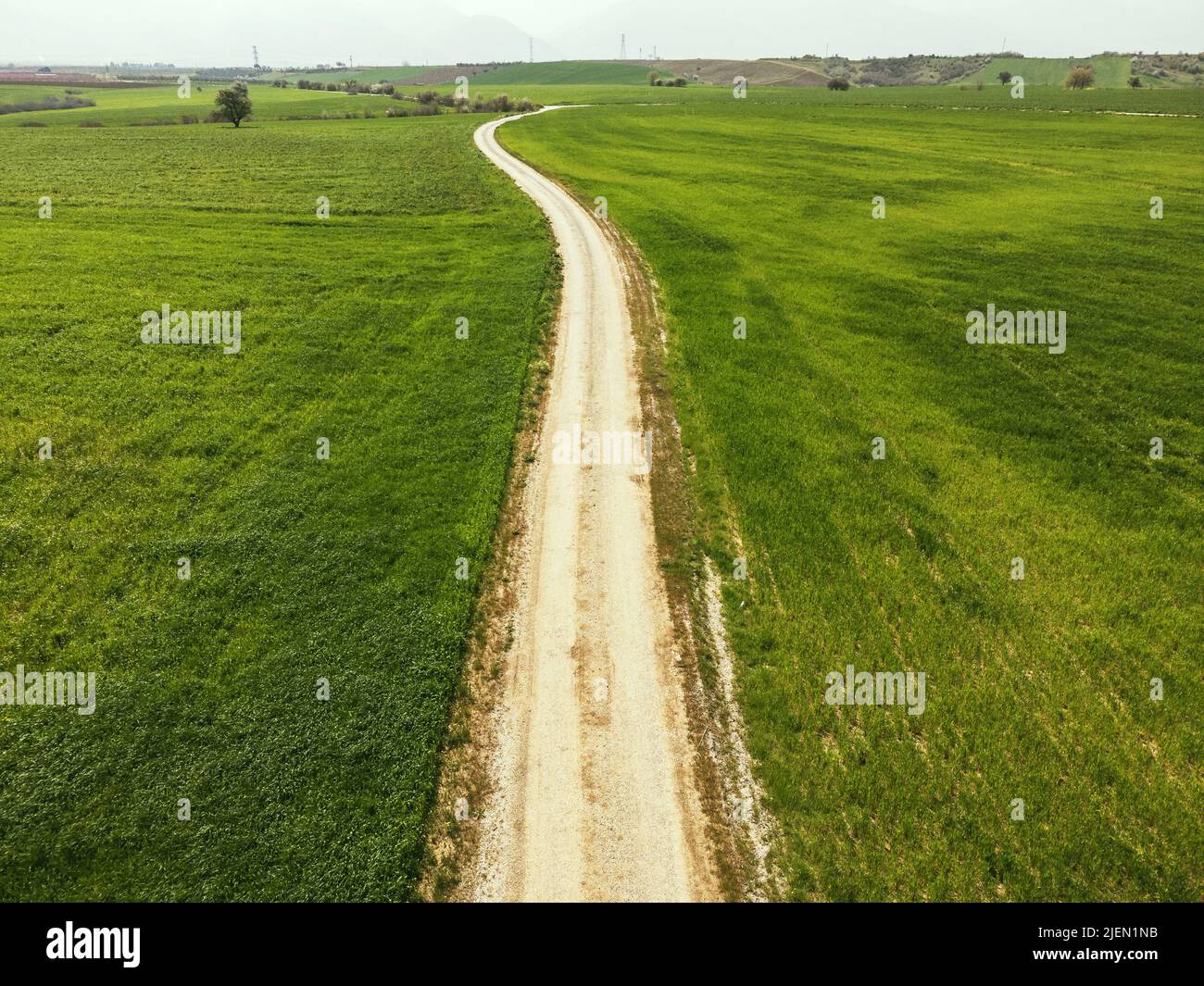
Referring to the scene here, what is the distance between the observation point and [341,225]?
159ft

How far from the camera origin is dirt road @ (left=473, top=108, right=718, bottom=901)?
1225 cm

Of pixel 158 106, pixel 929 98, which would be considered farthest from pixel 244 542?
pixel 158 106

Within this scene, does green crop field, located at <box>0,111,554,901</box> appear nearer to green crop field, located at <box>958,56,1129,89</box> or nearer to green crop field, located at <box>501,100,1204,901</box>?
green crop field, located at <box>501,100,1204,901</box>

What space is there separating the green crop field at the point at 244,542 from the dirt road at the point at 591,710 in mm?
1723

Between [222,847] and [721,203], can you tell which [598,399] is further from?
[721,203]

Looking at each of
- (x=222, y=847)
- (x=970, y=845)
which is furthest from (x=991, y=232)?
(x=222, y=847)

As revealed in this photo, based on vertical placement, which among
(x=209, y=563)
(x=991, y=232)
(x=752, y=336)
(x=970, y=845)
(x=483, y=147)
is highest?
(x=483, y=147)

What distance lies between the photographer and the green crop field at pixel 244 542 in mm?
12641

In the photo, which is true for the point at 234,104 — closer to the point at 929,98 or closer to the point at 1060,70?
the point at 929,98

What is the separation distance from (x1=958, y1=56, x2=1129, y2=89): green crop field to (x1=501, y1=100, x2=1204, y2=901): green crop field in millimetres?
171114

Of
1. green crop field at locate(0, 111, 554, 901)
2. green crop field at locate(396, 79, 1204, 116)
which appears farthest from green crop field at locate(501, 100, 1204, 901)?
green crop field at locate(396, 79, 1204, 116)

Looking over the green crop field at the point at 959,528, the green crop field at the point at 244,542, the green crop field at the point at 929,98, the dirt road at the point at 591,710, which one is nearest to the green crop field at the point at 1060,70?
the green crop field at the point at 929,98

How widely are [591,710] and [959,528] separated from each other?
14.1 m
